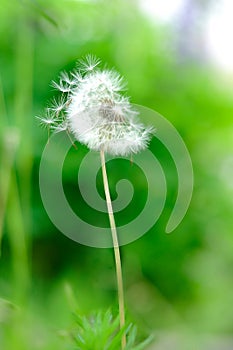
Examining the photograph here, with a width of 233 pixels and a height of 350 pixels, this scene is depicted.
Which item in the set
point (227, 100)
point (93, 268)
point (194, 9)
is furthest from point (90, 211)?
point (194, 9)

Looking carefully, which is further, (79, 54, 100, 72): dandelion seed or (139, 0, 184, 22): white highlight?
(139, 0, 184, 22): white highlight

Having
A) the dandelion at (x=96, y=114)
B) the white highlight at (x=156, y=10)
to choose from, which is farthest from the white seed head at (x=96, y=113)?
the white highlight at (x=156, y=10)

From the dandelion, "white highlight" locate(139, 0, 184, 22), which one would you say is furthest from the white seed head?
"white highlight" locate(139, 0, 184, 22)

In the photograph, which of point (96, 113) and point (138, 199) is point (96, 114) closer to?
point (96, 113)

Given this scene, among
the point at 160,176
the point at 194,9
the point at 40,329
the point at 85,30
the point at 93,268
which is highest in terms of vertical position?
the point at 194,9

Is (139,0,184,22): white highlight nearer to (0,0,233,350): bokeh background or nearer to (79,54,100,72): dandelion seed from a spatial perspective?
(0,0,233,350): bokeh background

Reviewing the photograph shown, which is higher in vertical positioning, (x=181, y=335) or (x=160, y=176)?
(x=160, y=176)

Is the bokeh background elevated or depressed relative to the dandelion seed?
elevated

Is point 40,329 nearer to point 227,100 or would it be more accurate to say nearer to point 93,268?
point 93,268
